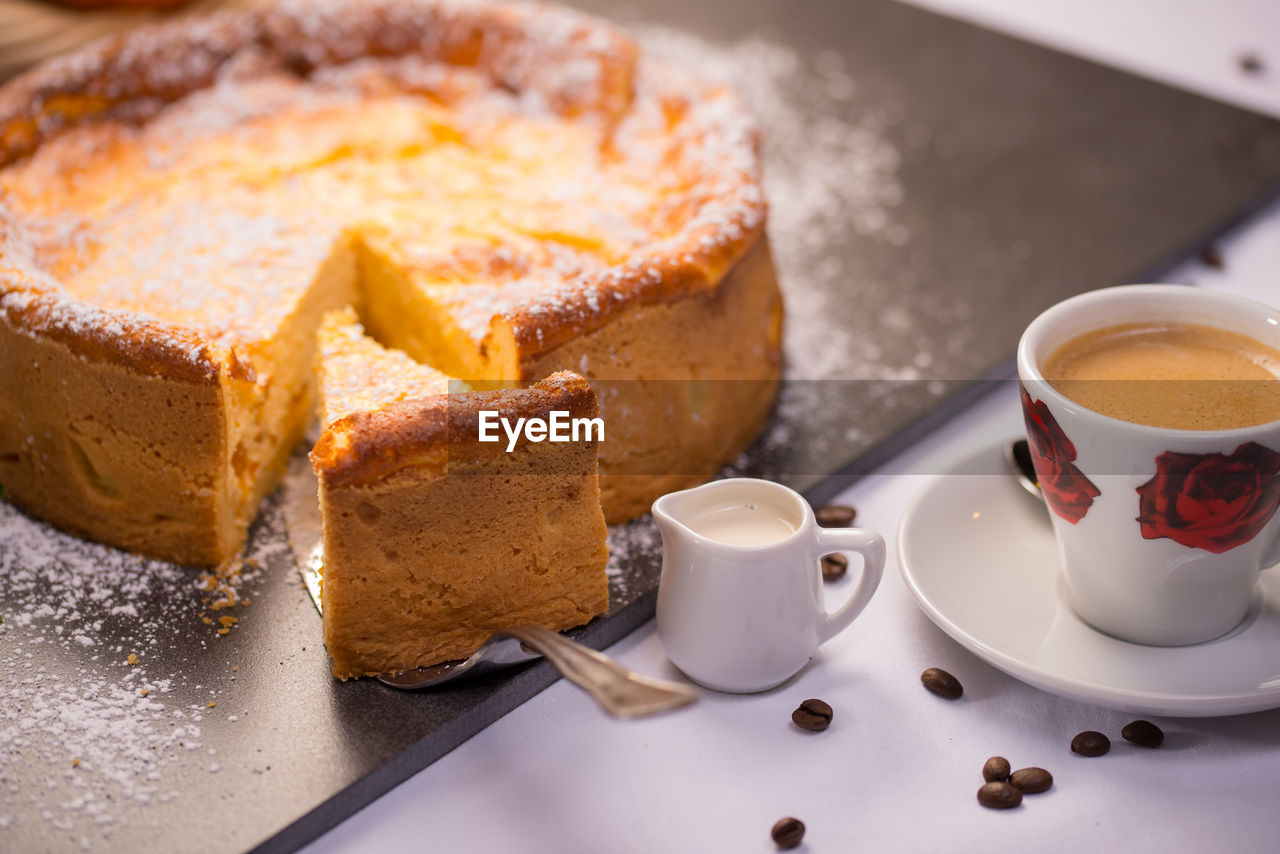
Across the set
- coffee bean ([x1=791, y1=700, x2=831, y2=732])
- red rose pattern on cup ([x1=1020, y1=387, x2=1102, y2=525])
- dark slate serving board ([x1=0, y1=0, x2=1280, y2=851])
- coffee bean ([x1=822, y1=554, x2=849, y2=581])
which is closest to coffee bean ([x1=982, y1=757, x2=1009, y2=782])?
coffee bean ([x1=791, y1=700, x2=831, y2=732])

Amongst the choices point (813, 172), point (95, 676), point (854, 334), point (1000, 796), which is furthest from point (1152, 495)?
point (813, 172)

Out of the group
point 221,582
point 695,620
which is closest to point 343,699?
point 221,582

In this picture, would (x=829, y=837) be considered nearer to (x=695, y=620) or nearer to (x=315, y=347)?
(x=695, y=620)

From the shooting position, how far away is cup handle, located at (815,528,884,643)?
2.12 metres

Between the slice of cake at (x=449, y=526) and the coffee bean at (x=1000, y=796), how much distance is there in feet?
2.46

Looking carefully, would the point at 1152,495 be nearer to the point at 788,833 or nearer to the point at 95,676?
the point at 788,833

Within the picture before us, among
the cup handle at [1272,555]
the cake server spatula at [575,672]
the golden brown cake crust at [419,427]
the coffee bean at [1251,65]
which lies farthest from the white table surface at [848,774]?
the coffee bean at [1251,65]

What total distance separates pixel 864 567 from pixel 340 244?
146 centimetres

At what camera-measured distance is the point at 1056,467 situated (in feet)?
6.80

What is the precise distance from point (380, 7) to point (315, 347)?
1257 mm

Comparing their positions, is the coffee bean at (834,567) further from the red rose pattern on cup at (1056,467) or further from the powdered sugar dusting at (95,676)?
the powdered sugar dusting at (95,676)

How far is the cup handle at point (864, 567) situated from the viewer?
83.5 inches

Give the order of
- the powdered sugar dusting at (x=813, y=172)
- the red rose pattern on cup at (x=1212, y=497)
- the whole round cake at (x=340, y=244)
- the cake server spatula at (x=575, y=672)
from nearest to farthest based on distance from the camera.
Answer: the cake server spatula at (x=575, y=672) < the red rose pattern on cup at (x=1212, y=497) < the whole round cake at (x=340, y=244) < the powdered sugar dusting at (x=813, y=172)

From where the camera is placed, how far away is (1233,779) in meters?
2.01
